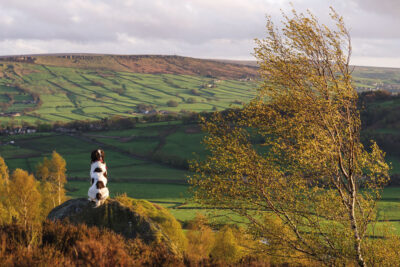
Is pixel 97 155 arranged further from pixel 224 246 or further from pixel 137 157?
pixel 137 157

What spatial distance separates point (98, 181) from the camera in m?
14.9

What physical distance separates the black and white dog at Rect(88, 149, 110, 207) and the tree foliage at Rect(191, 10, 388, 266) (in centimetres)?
641

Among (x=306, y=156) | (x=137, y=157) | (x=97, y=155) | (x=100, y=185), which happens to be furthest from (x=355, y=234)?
(x=137, y=157)

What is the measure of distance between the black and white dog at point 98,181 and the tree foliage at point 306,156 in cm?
641

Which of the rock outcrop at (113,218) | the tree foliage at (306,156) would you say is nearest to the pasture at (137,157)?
the tree foliage at (306,156)

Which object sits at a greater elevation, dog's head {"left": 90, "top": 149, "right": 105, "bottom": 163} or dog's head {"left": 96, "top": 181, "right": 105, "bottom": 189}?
dog's head {"left": 90, "top": 149, "right": 105, "bottom": 163}

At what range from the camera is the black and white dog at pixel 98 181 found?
14.8 m

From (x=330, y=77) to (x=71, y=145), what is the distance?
13904 centimetres

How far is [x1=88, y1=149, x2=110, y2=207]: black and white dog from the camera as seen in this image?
48.6 ft

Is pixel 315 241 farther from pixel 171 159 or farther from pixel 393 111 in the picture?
pixel 393 111

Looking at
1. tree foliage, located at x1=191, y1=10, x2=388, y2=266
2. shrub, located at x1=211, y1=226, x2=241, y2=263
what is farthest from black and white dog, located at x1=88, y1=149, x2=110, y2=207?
shrub, located at x1=211, y1=226, x2=241, y2=263

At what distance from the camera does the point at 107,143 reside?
14338 cm

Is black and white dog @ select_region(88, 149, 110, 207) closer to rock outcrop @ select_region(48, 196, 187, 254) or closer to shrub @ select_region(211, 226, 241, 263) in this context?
rock outcrop @ select_region(48, 196, 187, 254)

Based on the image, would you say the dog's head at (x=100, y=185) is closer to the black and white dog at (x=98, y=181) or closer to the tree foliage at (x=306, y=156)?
the black and white dog at (x=98, y=181)
